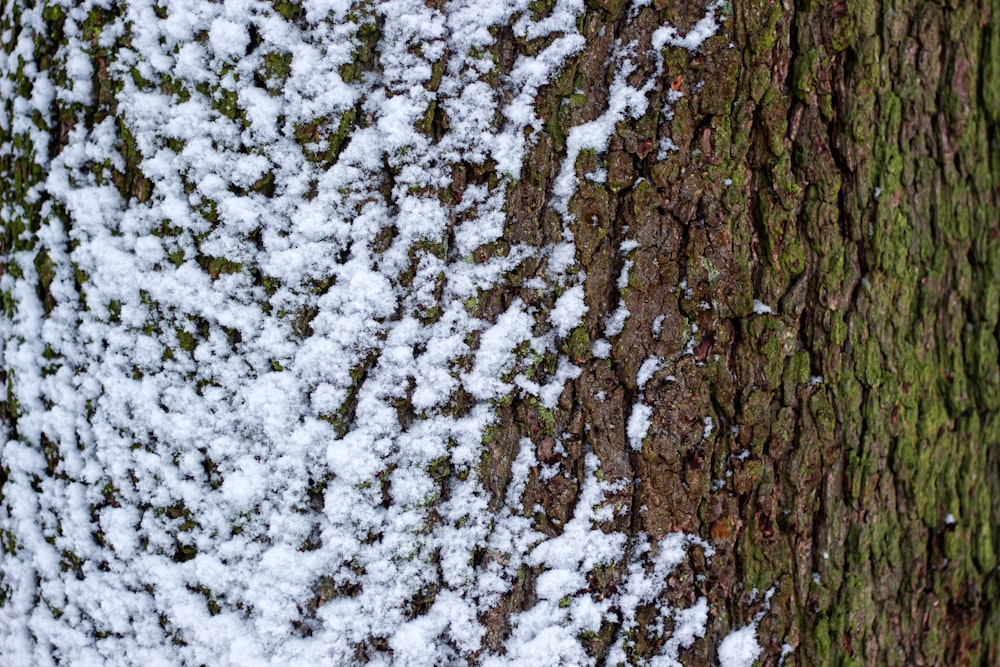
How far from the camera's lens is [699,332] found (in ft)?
3.55

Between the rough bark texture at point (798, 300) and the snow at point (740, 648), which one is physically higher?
the rough bark texture at point (798, 300)

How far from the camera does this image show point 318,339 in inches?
41.0

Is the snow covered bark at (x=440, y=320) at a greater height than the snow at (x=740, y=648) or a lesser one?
greater

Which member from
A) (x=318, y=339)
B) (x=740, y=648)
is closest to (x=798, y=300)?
(x=740, y=648)

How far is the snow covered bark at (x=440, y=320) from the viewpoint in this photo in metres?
1.04

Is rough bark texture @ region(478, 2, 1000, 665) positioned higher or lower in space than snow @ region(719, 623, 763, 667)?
higher

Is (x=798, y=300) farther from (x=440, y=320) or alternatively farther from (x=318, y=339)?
(x=318, y=339)

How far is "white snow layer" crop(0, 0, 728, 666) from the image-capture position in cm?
103

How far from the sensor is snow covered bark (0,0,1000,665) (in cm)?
104

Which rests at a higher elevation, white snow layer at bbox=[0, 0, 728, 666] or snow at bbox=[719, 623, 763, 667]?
white snow layer at bbox=[0, 0, 728, 666]

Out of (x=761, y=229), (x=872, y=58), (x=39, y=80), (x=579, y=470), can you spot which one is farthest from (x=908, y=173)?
(x=39, y=80)

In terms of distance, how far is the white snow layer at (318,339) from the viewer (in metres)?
1.03

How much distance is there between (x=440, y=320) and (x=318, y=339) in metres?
0.19

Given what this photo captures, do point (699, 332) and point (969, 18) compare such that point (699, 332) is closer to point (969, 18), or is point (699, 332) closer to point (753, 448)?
point (753, 448)
